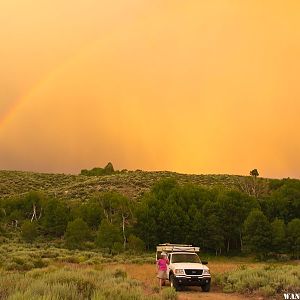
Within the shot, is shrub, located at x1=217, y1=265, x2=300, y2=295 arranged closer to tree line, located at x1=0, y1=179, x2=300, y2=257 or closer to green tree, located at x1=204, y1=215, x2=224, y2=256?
tree line, located at x1=0, y1=179, x2=300, y2=257

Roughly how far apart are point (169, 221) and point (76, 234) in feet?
41.6

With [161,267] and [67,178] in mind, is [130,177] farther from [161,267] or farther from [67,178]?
[161,267]

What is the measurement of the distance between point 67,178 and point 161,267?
11024 centimetres

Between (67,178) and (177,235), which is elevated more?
(67,178)

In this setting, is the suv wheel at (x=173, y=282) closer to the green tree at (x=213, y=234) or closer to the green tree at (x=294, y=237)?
the green tree at (x=213, y=234)

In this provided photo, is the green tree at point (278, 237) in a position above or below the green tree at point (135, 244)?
above

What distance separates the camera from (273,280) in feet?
73.9

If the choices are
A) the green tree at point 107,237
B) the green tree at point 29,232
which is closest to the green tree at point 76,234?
the green tree at point 107,237

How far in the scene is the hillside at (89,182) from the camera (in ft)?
307

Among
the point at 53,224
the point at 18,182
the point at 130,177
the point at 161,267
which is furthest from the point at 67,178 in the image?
the point at 161,267

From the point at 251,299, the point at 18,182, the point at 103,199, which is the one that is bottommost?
the point at 251,299

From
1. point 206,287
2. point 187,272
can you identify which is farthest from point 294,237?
point 187,272

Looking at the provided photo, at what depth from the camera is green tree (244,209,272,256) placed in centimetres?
5753

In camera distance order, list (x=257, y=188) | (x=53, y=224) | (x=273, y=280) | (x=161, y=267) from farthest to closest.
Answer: (x=257, y=188) → (x=53, y=224) → (x=161, y=267) → (x=273, y=280)
